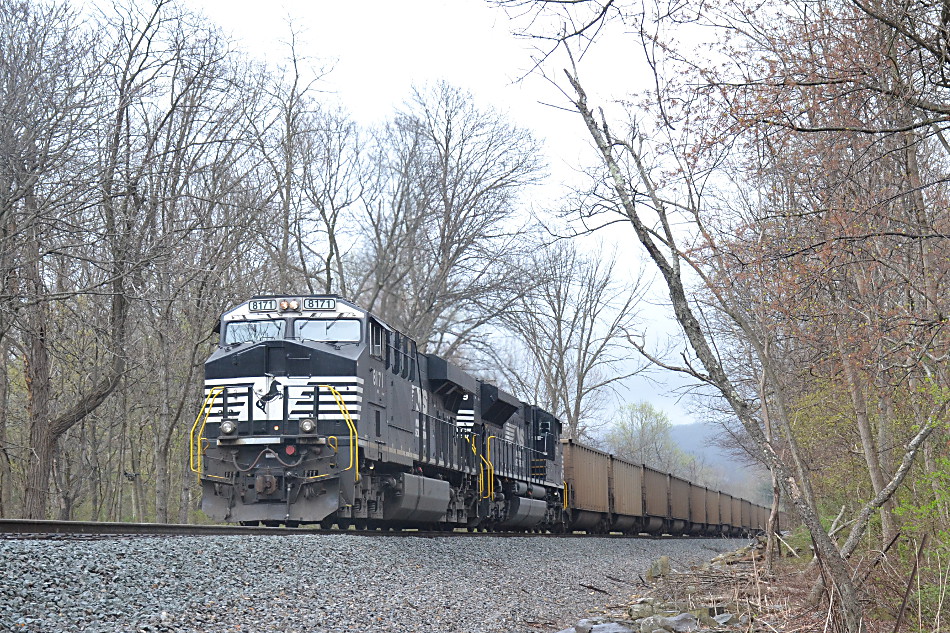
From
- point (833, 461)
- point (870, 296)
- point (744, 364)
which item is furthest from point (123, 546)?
point (744, 364)

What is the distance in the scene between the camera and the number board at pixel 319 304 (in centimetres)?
1412

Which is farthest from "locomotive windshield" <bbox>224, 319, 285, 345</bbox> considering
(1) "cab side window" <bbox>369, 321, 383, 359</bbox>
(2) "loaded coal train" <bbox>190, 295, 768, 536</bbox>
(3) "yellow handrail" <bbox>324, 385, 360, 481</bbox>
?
(3) "yellow handrail" <bbox>324, 385, 360, 481</bbox>

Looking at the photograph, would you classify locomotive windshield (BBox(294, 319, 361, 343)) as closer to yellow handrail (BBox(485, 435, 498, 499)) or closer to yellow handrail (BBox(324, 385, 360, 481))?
yellow handrail (BBox(324, 385, 360, 481))

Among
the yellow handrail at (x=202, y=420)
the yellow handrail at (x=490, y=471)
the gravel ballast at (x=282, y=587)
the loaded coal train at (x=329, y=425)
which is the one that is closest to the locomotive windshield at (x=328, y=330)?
the loaded coal train at (x=329, y=425)

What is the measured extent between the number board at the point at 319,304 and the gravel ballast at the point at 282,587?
380 cm

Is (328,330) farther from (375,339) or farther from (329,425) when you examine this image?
(329,425)

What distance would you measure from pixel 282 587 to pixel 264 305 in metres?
6.73

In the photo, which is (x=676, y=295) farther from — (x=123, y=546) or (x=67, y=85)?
(x=67, y=85)

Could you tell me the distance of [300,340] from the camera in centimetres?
1385

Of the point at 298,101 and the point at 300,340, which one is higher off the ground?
the point at 298,101

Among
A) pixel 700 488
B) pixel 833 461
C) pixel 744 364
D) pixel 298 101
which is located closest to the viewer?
pixel 833 461

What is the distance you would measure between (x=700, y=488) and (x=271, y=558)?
31.8 m

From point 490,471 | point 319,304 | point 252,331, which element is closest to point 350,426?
point 319,304

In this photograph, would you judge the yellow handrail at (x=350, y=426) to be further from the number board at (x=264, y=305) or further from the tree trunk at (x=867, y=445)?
the tree trunk at (x=867, y=445)
